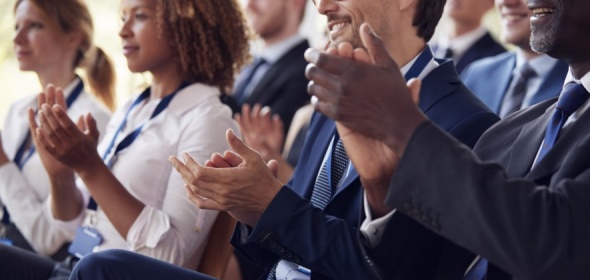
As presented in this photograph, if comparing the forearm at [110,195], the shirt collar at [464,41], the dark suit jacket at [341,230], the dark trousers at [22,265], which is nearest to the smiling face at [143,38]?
the forearm at [110,195]

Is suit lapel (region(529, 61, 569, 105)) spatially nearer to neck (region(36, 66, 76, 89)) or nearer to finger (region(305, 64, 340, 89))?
neck (region(36, 66, 76, 89))

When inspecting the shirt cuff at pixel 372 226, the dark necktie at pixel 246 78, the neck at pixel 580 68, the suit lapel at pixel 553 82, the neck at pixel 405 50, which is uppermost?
the neck at pixel 580 68

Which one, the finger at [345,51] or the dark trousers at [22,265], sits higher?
the finger at [345,51]

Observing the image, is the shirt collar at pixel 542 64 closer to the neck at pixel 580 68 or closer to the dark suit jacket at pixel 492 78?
the dark suit jacket at pixel 492 78

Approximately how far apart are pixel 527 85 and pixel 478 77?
0.90ft

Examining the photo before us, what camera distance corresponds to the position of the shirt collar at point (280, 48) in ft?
16.6

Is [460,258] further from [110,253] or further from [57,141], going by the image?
[57,141]

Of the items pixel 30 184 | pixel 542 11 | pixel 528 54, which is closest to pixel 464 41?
pixel 528 54

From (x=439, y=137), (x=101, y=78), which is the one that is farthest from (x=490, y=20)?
(x=439, y=137)

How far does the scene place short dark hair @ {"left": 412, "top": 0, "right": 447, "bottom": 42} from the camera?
2223 mm

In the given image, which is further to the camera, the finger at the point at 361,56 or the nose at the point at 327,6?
the nose at the point at 327,6

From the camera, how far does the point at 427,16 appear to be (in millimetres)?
2242

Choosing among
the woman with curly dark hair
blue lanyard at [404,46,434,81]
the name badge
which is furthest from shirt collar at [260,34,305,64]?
blue lanyard at [404,46,434,81]

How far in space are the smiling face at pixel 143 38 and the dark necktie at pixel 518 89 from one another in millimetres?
1198
